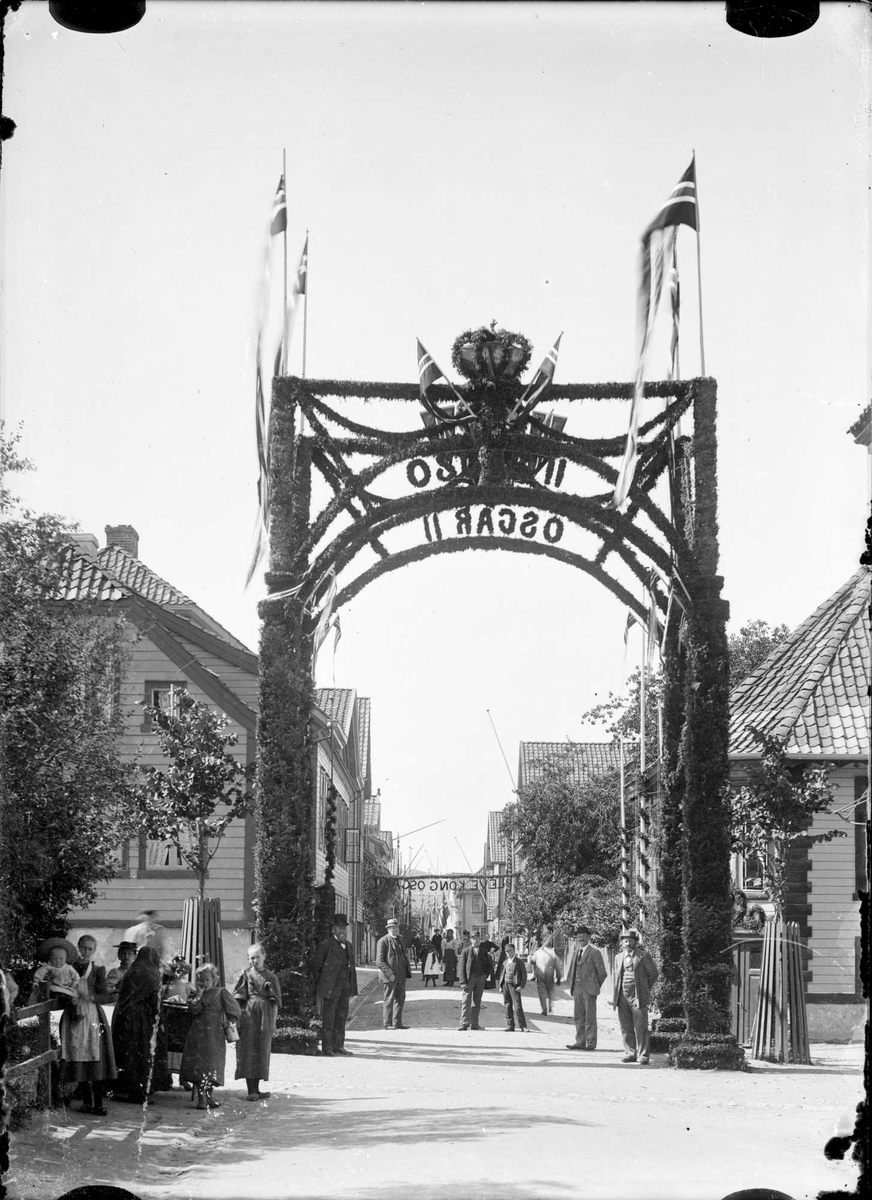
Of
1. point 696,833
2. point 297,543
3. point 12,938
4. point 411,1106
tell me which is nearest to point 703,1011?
point 696,833

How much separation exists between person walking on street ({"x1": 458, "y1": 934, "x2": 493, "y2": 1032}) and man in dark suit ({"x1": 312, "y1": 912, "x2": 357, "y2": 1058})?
272 inches

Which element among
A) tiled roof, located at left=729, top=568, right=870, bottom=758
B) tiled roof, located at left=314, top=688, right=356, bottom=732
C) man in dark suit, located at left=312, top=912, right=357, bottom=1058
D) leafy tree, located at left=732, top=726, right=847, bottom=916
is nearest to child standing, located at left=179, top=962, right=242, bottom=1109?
man in dark suit, located at left=312, top=912, right=357, bottom=1058

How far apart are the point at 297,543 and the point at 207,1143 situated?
8.84 m

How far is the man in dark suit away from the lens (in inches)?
731

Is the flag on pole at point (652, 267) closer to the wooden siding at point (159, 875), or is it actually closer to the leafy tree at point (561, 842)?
the wooden siding at point (159, 875)

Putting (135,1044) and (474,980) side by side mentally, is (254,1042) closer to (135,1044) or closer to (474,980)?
(135,1044)

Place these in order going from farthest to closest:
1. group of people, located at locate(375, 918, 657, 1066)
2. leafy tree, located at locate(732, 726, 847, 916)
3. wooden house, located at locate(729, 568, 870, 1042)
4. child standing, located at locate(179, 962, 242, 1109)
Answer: wooden house, located at locate(729, 568, 870, 1042)
group of people, located at locate(375, 918, 657, 1066)
leafy tree, located at locate(732, 726, 847, 916)
child standing, located at locate(179, 962, 242, 1109)

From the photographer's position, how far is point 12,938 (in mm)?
12000

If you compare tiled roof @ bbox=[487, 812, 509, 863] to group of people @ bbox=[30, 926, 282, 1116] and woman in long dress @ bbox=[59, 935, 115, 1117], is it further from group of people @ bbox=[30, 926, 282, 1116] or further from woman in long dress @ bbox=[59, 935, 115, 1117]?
woman in long dress @ bbox=[59, 935, 115, 1117]

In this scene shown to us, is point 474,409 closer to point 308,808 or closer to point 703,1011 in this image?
point 308,808

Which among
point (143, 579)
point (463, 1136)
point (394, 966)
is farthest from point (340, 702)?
point (463, 1136)

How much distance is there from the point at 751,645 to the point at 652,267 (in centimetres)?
3021

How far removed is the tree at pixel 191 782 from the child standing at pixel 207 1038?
778cm

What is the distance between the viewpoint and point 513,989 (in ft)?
84.0
